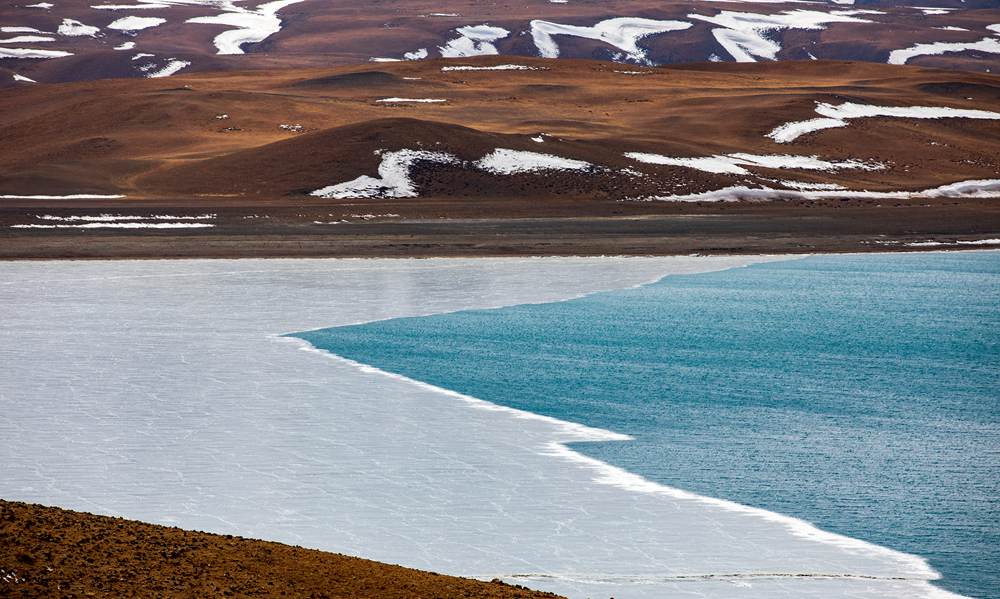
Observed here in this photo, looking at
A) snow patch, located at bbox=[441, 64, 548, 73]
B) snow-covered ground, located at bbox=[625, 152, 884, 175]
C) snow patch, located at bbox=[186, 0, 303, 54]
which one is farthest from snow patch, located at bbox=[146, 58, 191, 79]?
snow-covered ground, located at bbox=[625, 152, 884, 175]

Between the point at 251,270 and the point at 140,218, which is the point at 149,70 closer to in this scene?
the point at 140,218

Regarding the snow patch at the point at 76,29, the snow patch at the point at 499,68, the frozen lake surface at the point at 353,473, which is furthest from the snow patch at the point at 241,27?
the frozen lake surface at the point at 353,473

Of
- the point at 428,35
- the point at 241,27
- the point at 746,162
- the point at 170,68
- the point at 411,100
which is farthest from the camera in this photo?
the point at 241,27

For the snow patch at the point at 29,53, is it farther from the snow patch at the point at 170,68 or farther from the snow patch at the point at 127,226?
the snow patch at the point at 127,226

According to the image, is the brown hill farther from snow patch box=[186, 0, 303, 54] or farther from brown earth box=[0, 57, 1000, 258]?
snow patch box=[186, 0, 303, 54]

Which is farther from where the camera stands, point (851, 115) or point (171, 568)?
point (851, 115)

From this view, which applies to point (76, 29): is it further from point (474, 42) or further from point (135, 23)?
point (474, 42)

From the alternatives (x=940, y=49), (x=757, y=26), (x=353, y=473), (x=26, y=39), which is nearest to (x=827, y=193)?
(x=353, y=473)
